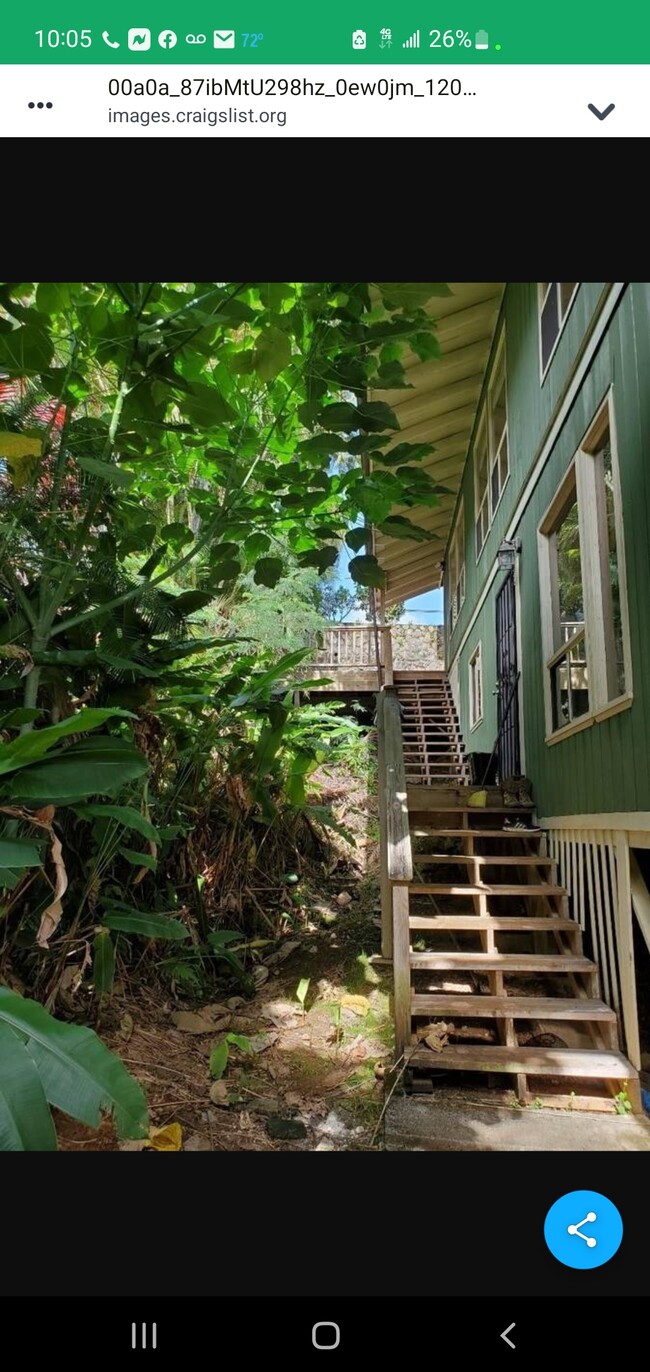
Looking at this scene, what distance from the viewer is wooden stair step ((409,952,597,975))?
3.29m

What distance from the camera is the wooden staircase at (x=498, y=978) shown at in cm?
286

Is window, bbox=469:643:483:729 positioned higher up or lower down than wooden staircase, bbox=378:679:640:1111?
higher up

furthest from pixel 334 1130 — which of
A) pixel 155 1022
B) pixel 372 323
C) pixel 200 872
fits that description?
pixel 372 323

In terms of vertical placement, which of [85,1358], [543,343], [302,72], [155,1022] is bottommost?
[155,1022]

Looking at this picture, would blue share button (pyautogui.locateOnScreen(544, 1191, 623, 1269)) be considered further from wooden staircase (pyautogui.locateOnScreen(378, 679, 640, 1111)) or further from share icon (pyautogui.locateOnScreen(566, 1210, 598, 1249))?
wooden staircase (pyautogui.locateOnScreen(378, 679, 640, 1111))

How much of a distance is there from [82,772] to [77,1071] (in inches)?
31.8

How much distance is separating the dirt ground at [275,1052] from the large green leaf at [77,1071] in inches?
30.3

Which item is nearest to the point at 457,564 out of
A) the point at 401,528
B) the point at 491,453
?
the point at 491,453

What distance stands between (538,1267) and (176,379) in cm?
221

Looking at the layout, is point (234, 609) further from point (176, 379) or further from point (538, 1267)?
point (538, 1267)

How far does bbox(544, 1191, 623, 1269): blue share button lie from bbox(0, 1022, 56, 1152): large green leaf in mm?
748

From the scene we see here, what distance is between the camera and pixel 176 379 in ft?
6.46

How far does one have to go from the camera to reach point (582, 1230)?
884mm
